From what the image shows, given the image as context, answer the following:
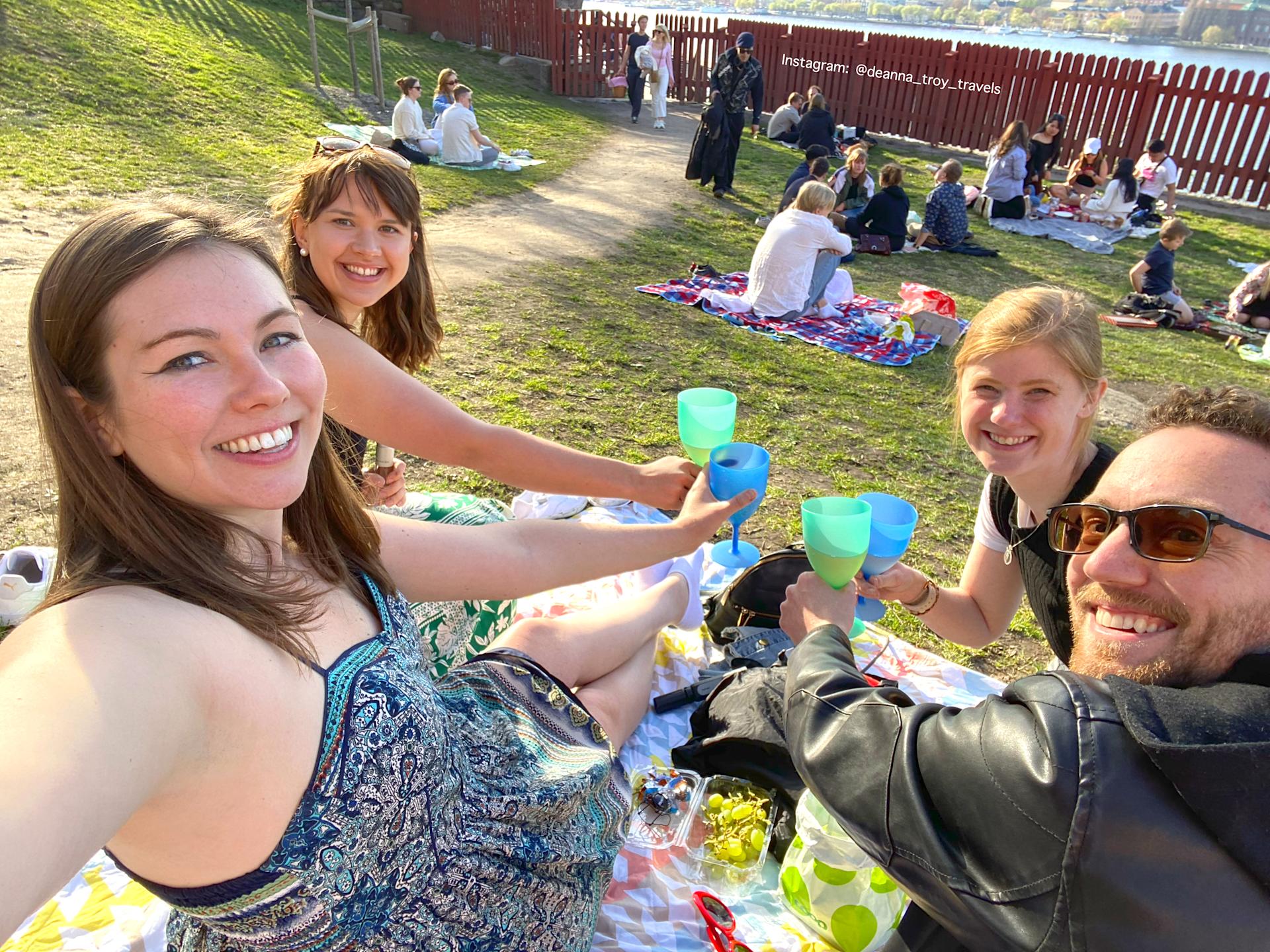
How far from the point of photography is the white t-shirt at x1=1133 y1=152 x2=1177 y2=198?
1292cm

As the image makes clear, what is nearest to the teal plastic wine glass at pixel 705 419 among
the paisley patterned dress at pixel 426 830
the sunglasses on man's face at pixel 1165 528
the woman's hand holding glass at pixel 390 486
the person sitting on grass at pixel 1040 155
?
the paisley patterned dress at pixel 426 830

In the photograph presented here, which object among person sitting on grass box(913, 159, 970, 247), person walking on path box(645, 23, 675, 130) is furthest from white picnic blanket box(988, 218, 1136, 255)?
person walking on path box(645, 23, 675, 130)

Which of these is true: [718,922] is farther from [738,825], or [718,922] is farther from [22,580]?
[22,580]

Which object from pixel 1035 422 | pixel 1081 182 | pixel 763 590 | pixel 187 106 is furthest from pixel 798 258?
pixel 187 106

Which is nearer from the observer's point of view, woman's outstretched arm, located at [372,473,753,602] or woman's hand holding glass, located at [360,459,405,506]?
woman's outstretched arm, located at [372,473,753,602]

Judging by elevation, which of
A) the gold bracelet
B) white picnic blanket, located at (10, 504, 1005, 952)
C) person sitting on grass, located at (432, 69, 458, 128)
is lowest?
white picnic blanket, located at (10, 504, 1005, 952)

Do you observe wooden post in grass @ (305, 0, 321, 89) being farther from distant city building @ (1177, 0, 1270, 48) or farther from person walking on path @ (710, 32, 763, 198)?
distant city building @ (1177, 0, 1270, 48)

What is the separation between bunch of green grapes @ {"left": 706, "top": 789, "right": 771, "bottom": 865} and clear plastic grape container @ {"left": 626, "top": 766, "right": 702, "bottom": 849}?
71 millimetres

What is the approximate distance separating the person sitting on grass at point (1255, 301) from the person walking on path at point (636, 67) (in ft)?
36.6

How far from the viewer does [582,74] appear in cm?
1795

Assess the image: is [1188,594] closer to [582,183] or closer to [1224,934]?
[1224,934]

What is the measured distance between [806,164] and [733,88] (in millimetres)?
2175

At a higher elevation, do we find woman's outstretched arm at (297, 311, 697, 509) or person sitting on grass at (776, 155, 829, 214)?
woman's outstretched arm at (297, 311, 697, 509)

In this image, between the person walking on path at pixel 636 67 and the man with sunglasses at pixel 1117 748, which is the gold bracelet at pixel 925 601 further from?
the person walking on path at pixel 636 67
